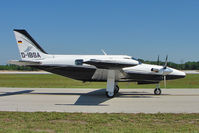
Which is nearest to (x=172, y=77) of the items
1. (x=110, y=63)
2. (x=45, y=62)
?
(x=110, y=63)

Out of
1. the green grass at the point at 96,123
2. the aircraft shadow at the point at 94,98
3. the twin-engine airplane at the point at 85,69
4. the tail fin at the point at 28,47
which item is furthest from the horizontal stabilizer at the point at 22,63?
the green grass at the point at 96,123

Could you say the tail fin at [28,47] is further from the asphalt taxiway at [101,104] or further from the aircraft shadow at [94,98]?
the aircraft shadow at [94,98]

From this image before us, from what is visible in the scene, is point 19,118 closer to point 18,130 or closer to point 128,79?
point 18,130

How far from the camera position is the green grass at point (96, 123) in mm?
6414

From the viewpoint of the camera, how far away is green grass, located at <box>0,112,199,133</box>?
21.0 ft

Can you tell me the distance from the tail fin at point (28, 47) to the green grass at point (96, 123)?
26.4 feet

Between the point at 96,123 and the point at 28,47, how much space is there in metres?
10.9

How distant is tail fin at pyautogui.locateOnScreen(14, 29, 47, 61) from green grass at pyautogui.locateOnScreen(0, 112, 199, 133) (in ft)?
26.4

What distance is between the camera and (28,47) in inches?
638

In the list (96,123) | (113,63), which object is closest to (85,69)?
(113,63)

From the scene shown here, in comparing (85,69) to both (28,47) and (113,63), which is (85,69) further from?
(28,47)

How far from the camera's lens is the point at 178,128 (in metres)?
6.56

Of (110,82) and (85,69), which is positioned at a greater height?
(85,69)

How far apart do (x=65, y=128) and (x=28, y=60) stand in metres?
10.6
